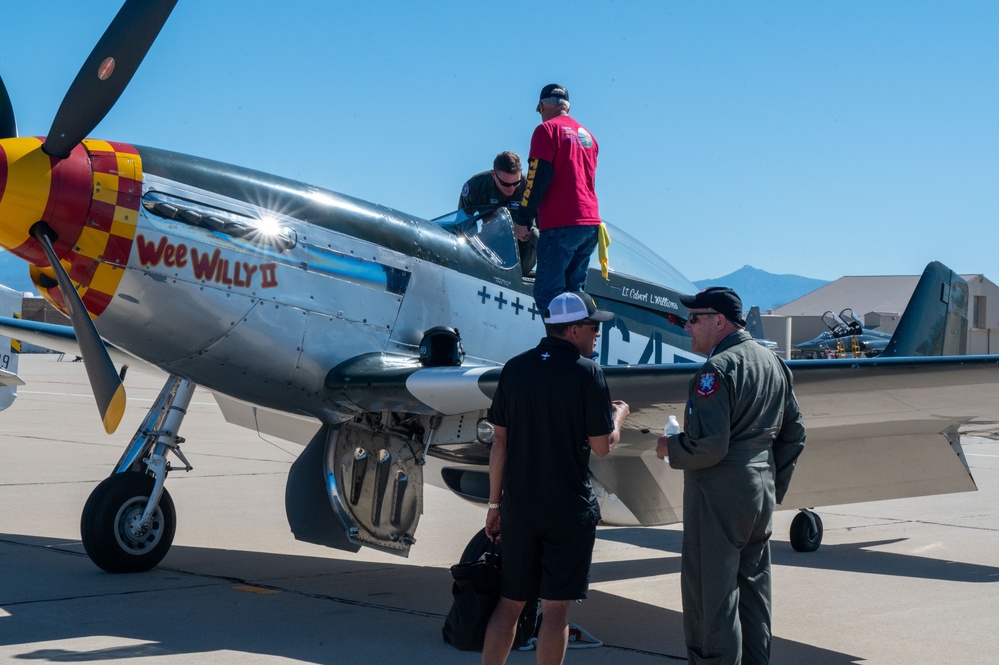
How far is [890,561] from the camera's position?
25.0 feet

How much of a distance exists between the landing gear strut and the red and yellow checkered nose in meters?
1.08

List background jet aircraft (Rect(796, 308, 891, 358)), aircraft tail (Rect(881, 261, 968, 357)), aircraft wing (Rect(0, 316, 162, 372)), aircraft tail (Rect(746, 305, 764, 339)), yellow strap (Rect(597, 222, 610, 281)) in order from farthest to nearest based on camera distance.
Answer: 1. background jet aircraft (Rect(796, 308, 891, 358))
2. aircraft tail (Rect(746, 305, 764, 339))
3. aircraft tail (Rect(881, 261, 968, 357))
4. aircraft wing (Rect(0, 316, 162, 372))
5. yellow strap (Rect(597, 222, 610, 281))

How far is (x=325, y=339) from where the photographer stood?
604cm

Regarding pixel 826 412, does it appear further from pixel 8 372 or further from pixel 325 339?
pixel 8 372

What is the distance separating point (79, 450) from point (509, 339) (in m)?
8.41

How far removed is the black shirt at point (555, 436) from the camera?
382 centimetres

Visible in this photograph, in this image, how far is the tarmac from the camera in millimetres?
4820

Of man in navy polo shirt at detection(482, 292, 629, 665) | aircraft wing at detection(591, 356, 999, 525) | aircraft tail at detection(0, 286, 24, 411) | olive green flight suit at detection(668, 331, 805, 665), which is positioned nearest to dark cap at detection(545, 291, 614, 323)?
man in navy polo shirt at detection(482, 292, 629, 665)

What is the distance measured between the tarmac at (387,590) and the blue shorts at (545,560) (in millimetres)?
1007

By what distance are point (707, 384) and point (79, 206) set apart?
133 inches

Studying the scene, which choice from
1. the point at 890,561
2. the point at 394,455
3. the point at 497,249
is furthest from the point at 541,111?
the point at 890,561

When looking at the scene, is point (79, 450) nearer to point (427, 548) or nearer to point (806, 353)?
point (427, 548)

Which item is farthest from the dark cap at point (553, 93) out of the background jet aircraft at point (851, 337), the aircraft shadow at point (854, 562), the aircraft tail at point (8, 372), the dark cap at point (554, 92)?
the background jet aircraft at point (851, 337)

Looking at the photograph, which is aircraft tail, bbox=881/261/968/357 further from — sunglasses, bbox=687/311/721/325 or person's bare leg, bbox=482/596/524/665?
person's bare leg, bbox=482/596/524/665
